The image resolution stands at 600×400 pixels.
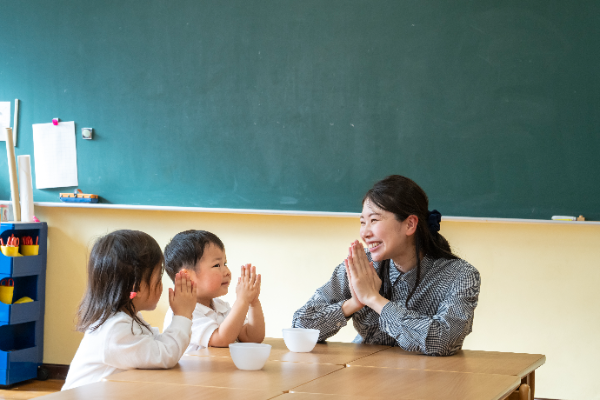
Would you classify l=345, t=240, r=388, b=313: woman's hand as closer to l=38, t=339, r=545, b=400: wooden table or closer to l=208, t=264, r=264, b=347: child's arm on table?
l=38, t=339, r=545, b=400: wooden table

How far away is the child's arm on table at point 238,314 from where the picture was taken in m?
1.87

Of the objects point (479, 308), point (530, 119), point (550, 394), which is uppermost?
point (530, 119)

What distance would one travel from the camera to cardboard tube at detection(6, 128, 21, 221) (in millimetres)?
3689

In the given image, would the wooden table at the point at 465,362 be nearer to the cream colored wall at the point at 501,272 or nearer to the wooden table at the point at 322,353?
the wooden table at the point at 322,353

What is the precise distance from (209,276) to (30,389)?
6.93 ft

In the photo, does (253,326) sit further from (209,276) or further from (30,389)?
(30,389)

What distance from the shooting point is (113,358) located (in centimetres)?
151

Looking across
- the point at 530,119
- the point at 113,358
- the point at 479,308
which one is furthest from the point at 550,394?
the point at 113,358

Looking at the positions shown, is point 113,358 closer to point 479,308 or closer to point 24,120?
point 479,308

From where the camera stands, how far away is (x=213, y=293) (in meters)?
2.03

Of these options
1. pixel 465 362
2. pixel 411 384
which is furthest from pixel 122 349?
pixel 465 362

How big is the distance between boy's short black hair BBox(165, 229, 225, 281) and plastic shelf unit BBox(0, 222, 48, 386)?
1.85 meters

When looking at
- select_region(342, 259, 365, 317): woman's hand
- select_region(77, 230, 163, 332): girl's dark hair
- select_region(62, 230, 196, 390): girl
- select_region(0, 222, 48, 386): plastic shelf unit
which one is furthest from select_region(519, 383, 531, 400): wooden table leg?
select_region(0, 222, 48, 386): plastic shelf unit

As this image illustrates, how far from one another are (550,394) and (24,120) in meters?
3.29
